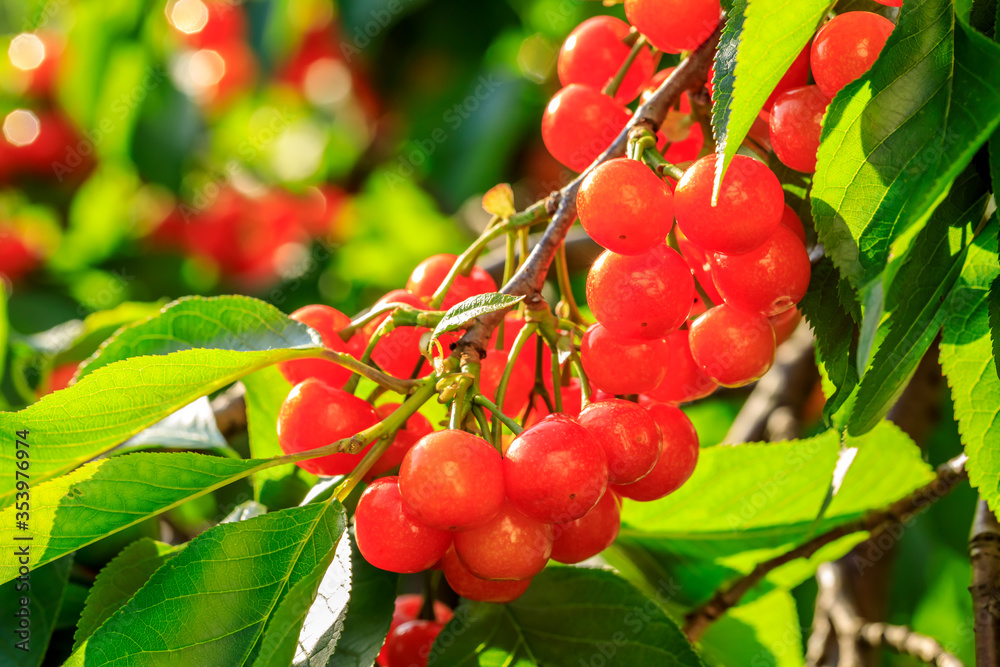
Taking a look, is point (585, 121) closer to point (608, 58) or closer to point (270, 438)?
point (608, 58)

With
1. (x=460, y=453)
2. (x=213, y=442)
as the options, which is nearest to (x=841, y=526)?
(x=460, y=453)

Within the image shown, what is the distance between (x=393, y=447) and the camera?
3.14ft

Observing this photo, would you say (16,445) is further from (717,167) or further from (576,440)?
(717,167)

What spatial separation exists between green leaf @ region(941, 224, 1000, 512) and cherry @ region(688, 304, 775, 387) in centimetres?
16

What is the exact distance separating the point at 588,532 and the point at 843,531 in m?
0.50

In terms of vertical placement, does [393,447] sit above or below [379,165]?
above

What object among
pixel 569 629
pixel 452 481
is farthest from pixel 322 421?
pixel 569 629

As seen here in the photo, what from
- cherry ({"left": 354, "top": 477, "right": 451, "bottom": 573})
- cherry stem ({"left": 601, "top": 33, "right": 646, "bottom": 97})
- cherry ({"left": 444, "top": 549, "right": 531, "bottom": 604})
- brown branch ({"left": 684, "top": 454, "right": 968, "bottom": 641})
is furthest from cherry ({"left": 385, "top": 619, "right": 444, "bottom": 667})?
cherry stem ({"left": 601, "top": 33, "right": 646, "bottom": 97})

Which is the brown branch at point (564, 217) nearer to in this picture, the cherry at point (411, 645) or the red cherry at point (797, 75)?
the red cherry at point (797, 75)

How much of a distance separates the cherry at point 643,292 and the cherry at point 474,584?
29cm

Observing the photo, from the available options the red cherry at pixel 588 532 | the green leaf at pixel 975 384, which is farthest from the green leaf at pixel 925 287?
the red cherry at pixel 588 532

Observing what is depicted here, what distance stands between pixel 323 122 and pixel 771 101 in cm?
320

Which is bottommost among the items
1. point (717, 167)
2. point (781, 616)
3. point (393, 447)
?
point (781, 616)

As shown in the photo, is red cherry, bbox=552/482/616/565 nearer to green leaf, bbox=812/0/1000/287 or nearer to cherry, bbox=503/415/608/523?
cherry, bbox=503/415/608/523
